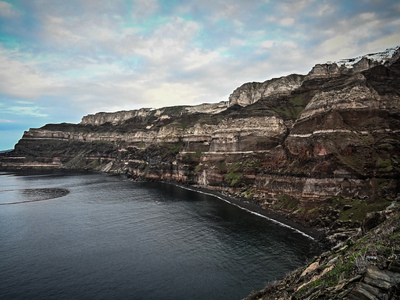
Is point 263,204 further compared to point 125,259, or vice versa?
point 263,204

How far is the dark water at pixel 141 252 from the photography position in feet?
134

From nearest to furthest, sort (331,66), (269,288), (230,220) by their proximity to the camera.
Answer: (269,288) → (230,220) → (331,66)

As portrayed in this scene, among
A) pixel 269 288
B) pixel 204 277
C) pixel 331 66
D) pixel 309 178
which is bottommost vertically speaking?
pixel 204 277

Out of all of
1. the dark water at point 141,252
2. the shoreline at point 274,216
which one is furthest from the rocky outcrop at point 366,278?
the shoreline at point 274,216

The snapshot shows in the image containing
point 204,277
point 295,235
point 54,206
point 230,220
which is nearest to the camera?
point 204,277

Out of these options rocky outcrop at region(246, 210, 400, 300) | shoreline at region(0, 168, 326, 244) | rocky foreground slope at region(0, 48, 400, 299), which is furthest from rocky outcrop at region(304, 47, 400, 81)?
rocky outcrop at region(246, 210, 400, 300)

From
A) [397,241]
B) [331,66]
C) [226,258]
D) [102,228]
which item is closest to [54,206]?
[102,228]

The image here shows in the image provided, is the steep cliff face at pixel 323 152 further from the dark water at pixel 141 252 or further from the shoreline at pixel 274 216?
the dark water at pixel 141 252

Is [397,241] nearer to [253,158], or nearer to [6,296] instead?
[6,296]

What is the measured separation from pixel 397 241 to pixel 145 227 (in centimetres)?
6356

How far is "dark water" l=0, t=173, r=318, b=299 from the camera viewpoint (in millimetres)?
40969

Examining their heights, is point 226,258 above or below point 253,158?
below

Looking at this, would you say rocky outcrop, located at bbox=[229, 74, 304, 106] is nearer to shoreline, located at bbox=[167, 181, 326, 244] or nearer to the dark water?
shoreline, located at bbox=[167, 181, 326, 244]

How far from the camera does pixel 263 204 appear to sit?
89.9 metres
